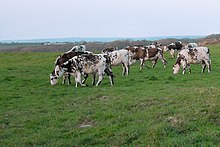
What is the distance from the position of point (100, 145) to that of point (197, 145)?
2006mm

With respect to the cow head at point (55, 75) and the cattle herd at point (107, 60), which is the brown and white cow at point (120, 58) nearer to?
the cattle herd at point (107, 60)

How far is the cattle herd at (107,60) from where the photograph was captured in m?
18.5

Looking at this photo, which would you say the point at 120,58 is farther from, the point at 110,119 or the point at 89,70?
the point at 110,119

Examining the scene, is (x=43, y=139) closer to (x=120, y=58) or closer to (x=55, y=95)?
(x=55, y=95)

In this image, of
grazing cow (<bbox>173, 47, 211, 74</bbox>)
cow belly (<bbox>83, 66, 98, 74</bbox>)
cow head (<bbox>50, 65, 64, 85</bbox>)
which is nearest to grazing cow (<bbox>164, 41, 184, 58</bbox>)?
grazing cow (<bbox>173, 47, 211, 74</bbox>)

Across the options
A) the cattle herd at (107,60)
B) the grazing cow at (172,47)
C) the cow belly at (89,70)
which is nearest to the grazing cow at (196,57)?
the cattle herd at (107,60)

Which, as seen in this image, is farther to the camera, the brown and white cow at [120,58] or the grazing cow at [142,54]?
the grazing cow at [142,54]

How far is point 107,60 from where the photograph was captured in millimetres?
18891

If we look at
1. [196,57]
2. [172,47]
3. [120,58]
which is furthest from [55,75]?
[172,47]

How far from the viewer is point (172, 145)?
726 centimetres

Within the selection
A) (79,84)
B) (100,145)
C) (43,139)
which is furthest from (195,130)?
(79,84)

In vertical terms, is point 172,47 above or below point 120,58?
below

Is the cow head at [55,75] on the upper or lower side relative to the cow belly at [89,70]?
lower

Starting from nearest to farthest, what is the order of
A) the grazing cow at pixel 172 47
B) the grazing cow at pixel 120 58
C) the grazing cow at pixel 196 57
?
the grazing cow at pixel 196 57 < the grazing cow at pixel 120 58 < the grazing cow at pixel 172 47
